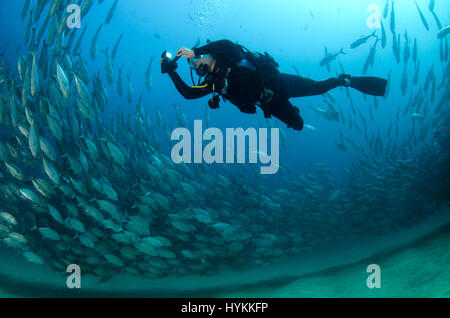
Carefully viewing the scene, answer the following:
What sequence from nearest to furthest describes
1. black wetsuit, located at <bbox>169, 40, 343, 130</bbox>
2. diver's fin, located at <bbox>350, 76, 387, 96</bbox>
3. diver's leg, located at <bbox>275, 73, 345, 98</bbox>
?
black wetsuit, located at <bbox>169, 40, 343, 130</bbox>
diver's leg, located at <bbox>275, 73, 345, 98</bbox>
diver's fin, located at <bbox>350, 76, 387, 96</bbox>

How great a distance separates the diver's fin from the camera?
5.34 metres

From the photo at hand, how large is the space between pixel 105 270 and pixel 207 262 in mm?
3579

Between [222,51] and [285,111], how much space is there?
142 cm

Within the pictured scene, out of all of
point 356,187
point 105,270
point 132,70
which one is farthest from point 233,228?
point 132,70

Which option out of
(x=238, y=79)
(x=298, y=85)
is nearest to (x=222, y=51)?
(x=238, y=79)

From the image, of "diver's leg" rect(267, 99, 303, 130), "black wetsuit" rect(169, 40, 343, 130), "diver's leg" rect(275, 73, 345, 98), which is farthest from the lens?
"diver's leg" rect(275, 73, 345, 98)

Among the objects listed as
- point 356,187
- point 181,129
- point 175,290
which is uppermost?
point 181,129

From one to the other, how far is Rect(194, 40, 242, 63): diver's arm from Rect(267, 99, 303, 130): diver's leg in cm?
95

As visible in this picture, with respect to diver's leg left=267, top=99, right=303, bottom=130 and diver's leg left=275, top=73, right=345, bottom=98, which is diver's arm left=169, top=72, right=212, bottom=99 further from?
diver's leg left=275, top=73, right=345, bottom=98

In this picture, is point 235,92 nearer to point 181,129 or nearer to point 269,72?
point 269,72

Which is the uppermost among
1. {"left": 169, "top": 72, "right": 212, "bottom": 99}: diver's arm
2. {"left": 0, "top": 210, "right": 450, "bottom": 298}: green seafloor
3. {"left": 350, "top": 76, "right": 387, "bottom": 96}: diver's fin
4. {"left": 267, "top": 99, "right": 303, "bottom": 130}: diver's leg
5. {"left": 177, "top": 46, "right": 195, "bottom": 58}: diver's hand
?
{"left": 350, "top": 76, "right": 387, "bottom": 96}: diver's fin

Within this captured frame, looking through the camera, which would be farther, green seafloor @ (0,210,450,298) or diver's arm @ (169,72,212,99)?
green seafloor @ (0,210,450,298)

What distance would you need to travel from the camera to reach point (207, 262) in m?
9.93

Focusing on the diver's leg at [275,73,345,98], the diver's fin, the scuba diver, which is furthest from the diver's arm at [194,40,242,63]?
the diver's fin
